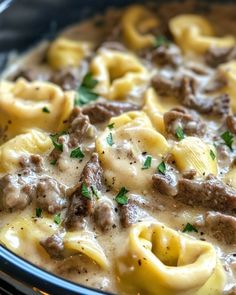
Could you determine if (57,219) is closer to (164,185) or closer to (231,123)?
(164,185)

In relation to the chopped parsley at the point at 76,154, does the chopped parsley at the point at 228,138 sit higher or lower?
lower

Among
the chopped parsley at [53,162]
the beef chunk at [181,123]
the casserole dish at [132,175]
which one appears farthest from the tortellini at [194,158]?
the chopped parsley at [53,162]

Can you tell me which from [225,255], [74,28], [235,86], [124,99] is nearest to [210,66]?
[235,86]

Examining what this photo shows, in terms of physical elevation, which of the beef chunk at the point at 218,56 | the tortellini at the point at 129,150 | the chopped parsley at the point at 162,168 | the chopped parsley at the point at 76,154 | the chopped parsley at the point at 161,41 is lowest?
the beef chunk at the point at 218,56

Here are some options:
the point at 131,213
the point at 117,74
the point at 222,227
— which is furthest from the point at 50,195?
the point at 117,74

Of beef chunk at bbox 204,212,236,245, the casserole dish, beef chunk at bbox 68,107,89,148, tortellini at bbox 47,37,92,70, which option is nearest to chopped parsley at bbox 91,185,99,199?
the casserole dish

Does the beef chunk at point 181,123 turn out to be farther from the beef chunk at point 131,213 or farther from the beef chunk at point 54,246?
the beef chunk at point 54,246

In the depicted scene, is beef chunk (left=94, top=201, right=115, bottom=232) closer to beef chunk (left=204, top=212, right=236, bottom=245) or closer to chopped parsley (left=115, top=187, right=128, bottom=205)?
chopped parsley (left=115, top=187, right=128, bottom=205)
